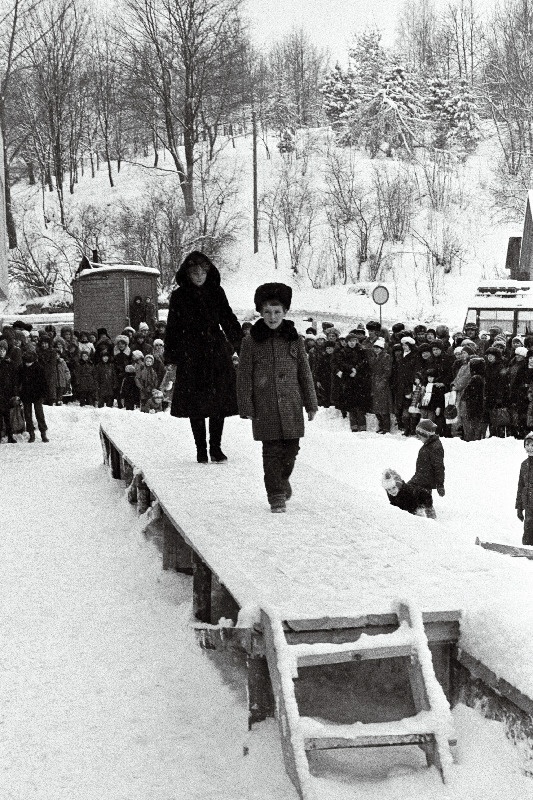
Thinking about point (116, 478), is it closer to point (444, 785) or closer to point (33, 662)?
point (33, 662)

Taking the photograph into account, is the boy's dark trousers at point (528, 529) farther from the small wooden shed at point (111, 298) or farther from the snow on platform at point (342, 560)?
the small wooden shed at point (111, 298)

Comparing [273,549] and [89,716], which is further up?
[273,549]

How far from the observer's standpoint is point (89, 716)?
161 inches

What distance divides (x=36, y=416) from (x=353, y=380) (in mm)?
5420

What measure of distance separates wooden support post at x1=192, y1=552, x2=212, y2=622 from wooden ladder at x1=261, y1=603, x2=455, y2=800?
119cm

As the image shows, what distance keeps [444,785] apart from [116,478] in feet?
23.4

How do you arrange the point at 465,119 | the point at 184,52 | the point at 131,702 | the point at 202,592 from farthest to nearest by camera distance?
1. the point at 465,119
2. the point at 184,52
3. the point at 202,592
4. the point at 131,702

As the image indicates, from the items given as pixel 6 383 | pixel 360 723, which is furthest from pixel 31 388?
pixel 360 723

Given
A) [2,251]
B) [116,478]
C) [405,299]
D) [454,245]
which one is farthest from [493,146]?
[116,478]

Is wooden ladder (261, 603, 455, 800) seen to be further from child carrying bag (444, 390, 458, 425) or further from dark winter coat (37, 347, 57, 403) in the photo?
dark winter coat (37, 347, 57, 403)

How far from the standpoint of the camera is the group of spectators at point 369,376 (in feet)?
44.8

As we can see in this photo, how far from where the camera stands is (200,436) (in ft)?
24.1

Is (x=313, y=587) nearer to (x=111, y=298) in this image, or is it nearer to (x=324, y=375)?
(x=324, y=375)

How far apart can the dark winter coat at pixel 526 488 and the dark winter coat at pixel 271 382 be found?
338cm
